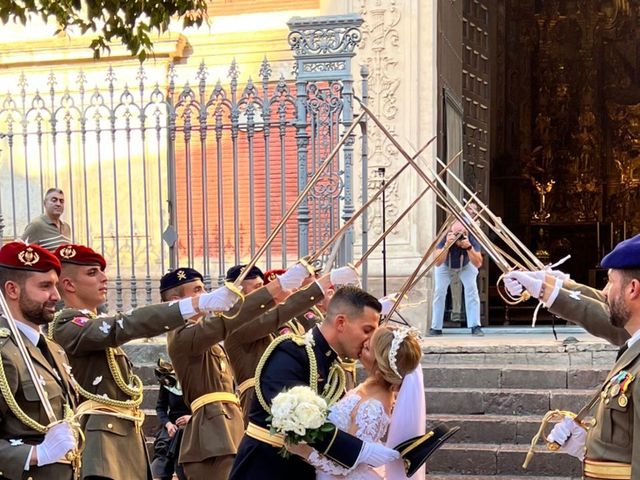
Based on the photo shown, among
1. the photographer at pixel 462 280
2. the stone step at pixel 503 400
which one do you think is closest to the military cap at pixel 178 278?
the stone step at pixel 503 400

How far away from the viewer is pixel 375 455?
460 cm

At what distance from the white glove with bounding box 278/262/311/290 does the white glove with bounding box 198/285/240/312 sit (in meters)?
0.52

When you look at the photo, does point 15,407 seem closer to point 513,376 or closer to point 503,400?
point 503,400

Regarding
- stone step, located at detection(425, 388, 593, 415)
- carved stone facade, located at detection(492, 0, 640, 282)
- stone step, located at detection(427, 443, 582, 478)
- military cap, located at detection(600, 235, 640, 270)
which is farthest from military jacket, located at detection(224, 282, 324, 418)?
carved stone facade, located at detection(492, 0, 640, 282)

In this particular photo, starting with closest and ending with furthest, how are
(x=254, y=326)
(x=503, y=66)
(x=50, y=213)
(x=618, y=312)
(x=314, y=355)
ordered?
1. (x=618, y=312)
2. (x=314, y=355)
3. (x=254, y=326)
4. (x=50, y=213)
5. (x=503, y=66)

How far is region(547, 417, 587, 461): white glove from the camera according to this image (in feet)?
15.1

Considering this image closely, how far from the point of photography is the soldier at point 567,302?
5.12 meters

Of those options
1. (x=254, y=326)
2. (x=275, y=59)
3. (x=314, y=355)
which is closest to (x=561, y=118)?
(x=275, y=59)

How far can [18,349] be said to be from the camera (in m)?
4.63

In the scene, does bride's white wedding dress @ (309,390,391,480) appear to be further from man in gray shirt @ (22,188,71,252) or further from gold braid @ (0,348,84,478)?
man in gray shirt @ (22,188,71,252)

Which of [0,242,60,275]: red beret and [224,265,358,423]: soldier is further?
[224,265,358,423]: soldier

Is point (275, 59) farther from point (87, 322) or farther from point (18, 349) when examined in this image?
point (18, 349)

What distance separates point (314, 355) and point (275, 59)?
963 cm

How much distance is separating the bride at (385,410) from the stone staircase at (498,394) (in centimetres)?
385
